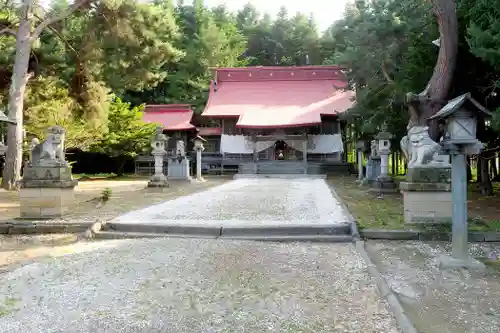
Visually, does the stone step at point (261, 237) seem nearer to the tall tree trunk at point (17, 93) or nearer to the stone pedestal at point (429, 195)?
the stone pedestal at point (429, 195)

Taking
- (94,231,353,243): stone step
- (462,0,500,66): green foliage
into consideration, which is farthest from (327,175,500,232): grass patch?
(462,0,500,66): green foliage

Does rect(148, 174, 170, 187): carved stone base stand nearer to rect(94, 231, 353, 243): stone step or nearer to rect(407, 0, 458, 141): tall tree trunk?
rect(94, 231, 353, 243): stone step

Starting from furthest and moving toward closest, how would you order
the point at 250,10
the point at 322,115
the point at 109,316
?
1. the point at 250,10
2. the point at 322,115
3. the point at 109,316

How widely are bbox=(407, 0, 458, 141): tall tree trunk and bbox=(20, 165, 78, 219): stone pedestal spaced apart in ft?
21.4

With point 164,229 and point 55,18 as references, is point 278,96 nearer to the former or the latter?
point 55,18

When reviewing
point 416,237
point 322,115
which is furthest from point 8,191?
point 322,115

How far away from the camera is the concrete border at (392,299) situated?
2872 mm

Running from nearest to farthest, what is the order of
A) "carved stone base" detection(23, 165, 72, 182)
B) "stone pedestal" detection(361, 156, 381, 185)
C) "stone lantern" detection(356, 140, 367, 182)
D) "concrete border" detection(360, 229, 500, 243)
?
"concrete border" detection(360, 229, 500, 243) < "carved stone base" detection(23, 165, 72, 182) < "stone pedestal" detection(361, 156, 381, 185) < "stone lantern" detection(356, 140, 367, 182)

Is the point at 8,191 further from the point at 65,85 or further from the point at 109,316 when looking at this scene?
the point at 109,316

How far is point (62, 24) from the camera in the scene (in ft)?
47.5

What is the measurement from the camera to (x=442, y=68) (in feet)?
26.9

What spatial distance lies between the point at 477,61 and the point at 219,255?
23.8 feet

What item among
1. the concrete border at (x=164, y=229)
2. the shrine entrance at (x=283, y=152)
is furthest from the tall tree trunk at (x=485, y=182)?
the shrine entrance at (x=283, y=152)

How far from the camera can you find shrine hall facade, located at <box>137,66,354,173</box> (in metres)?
→ 23.2
